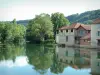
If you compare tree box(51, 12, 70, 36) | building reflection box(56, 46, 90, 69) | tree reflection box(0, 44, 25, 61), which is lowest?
building reflection box(56, 46, 90, 69)

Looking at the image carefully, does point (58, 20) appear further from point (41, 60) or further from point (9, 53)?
point (41, 60)

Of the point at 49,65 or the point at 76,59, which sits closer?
the point at 49,65

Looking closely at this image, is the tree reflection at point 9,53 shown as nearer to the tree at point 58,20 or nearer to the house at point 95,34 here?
the house at point 95,34

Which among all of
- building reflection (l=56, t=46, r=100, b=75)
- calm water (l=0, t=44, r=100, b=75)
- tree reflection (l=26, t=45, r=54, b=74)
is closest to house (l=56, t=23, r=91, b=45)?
tree reflection (l=26, t=45, r=54, b=74)

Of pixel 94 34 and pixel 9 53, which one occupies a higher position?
pixel 94 34

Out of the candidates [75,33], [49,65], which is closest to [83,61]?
[49,65]

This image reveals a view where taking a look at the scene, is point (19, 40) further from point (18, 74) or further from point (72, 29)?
point (18, 74)

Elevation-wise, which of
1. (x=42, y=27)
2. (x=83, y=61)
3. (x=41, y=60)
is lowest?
(x=83, y=61)

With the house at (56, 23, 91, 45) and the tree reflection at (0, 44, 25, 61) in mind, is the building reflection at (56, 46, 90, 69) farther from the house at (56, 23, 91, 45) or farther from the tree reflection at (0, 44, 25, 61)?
the house at (56, 23, 91, 45)

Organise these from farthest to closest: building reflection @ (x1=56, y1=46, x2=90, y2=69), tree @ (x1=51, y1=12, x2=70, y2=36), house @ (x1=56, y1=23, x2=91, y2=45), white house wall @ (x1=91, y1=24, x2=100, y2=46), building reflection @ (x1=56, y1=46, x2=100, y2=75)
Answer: tree @ (x1=51, y1=12, x2=70, y2=36) < house @ (x1=56, y1=23, x2=91, y2=45) < white house wall @ (x1=91, y1=24, x2=100, y2=46) < building reflection @ (x1=56, y1=46, x2=90, y2=69) < building reflection @ (x1=56, y1=46, x2=100, y2=75)

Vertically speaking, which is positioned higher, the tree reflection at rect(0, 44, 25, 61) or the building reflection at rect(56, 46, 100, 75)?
the tree reflection at rect(0, 44, 25, 61)

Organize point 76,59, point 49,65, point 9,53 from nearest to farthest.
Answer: point 49,65, point 76,59, point 9,53

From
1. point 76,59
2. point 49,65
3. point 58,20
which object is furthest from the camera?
point 58,20

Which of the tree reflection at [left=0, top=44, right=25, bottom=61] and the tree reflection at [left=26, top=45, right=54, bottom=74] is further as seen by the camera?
the tree reflection at [left=0, top=44, right=25, bottom=61]
